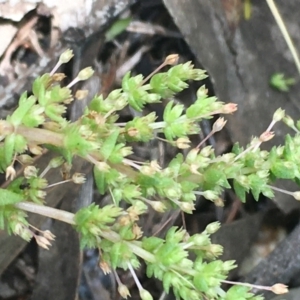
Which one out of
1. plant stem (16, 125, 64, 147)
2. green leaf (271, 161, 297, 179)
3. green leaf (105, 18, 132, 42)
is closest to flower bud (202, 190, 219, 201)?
green leaf (271, 161, 297, 179)

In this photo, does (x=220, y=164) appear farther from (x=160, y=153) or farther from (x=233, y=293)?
(x=160, y=153)

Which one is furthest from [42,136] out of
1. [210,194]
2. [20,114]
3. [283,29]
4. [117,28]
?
[283,29]

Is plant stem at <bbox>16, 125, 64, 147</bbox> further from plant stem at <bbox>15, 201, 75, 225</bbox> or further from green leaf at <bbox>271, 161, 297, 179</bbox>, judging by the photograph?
green leaf at <bbox>271, 161, 297, 179</bbox>

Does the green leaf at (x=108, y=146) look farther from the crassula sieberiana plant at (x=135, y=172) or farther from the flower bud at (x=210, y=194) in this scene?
the flower bud at (x=210, y=194)

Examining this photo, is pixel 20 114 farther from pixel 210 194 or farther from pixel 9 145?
pixel 210 194

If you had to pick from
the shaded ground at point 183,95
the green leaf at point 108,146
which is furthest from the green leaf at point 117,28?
the green leaf at point 108,146

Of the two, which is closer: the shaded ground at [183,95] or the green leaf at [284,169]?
the green leaf at [284,169]

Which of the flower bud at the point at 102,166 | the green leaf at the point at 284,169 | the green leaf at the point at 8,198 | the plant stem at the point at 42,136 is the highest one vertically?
the plant stem at the point at 42,136
